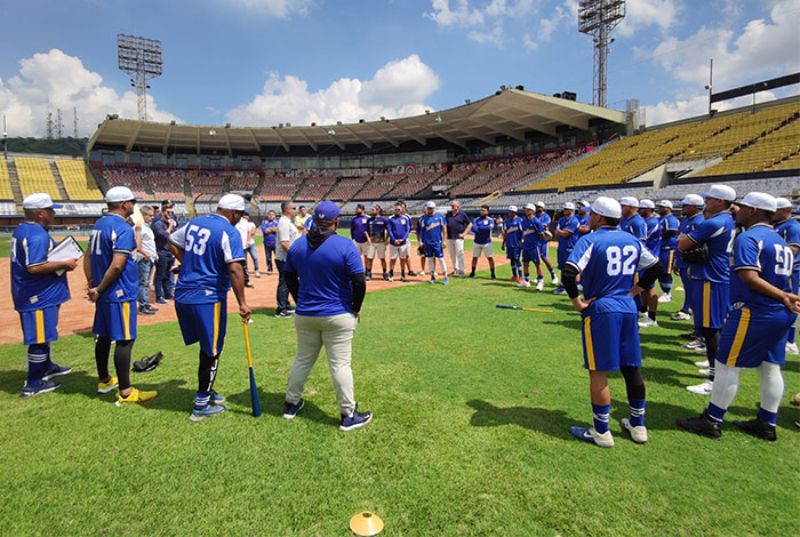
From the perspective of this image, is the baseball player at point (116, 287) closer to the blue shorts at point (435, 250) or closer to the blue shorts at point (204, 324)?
the blue shorts at point (204, 324)

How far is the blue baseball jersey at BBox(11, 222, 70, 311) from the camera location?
450cm

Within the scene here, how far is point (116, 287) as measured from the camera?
4309mm

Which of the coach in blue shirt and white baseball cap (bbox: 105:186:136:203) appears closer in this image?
the coach in blue shirt

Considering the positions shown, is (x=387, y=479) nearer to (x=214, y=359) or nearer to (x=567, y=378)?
(x=214, y=359)

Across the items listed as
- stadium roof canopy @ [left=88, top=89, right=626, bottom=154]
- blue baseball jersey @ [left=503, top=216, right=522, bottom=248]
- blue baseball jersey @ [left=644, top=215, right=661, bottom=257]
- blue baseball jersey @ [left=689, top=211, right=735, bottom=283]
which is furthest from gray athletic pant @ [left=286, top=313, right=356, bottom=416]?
stadium roof canopy @ [left=88, top=89, right=626, bottom=154]

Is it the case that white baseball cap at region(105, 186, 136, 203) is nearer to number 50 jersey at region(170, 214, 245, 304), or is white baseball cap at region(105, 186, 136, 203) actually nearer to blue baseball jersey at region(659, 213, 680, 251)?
number 50 jersey at region(170, 214, 245, 304)

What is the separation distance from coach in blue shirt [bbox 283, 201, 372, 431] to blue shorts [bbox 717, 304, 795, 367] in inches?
129

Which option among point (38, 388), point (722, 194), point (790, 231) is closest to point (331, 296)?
point (38, 388)

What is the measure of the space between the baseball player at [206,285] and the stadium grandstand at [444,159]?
23.1 metres

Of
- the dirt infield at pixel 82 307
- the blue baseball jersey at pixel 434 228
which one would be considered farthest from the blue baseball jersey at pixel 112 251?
the blue baseball jersey at pixel 434 228

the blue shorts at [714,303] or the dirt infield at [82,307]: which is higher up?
the blue shorts at [714,303]

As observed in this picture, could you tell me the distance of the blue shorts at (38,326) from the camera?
178 inches

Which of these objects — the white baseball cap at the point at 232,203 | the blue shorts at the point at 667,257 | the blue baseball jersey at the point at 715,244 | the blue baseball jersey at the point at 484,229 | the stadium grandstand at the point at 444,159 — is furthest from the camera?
the stadium grandstand at the point at 444,159

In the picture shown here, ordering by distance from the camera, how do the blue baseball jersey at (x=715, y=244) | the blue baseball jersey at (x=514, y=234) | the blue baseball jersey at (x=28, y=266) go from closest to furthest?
the blue baseball jersey at (x=28, y=266)
the blue baseball jersey at (x=715, y=244)
the blue baseball jersey at (x=514, y=234)
